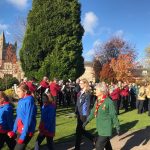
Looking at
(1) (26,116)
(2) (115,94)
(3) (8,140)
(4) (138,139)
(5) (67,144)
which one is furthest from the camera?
(2) (115,94)

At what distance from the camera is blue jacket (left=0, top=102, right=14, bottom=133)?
8531mm

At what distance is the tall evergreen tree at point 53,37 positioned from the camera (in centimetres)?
2820

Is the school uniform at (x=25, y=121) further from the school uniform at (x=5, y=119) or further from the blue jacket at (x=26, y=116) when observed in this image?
the school uniform at (x=5, y=119)

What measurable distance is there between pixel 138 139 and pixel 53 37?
1753cm

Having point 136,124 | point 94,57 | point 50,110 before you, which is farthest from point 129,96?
point 94,57

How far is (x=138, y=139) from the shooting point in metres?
12.2

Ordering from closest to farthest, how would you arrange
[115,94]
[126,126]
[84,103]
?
1. [84,103]
2. [126,126]
3. [115,94]

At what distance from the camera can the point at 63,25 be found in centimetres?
2842

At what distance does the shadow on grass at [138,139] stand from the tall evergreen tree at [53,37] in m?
14.7

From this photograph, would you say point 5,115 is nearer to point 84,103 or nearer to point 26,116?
point 26,116

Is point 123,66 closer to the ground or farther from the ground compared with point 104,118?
farther from the ground

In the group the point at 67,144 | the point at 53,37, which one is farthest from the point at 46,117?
the point at 53,37

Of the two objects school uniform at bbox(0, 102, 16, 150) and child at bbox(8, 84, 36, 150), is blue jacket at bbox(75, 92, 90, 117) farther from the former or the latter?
child at bbox(8, 84, 36, 150)

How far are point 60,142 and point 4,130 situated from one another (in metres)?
3.30
